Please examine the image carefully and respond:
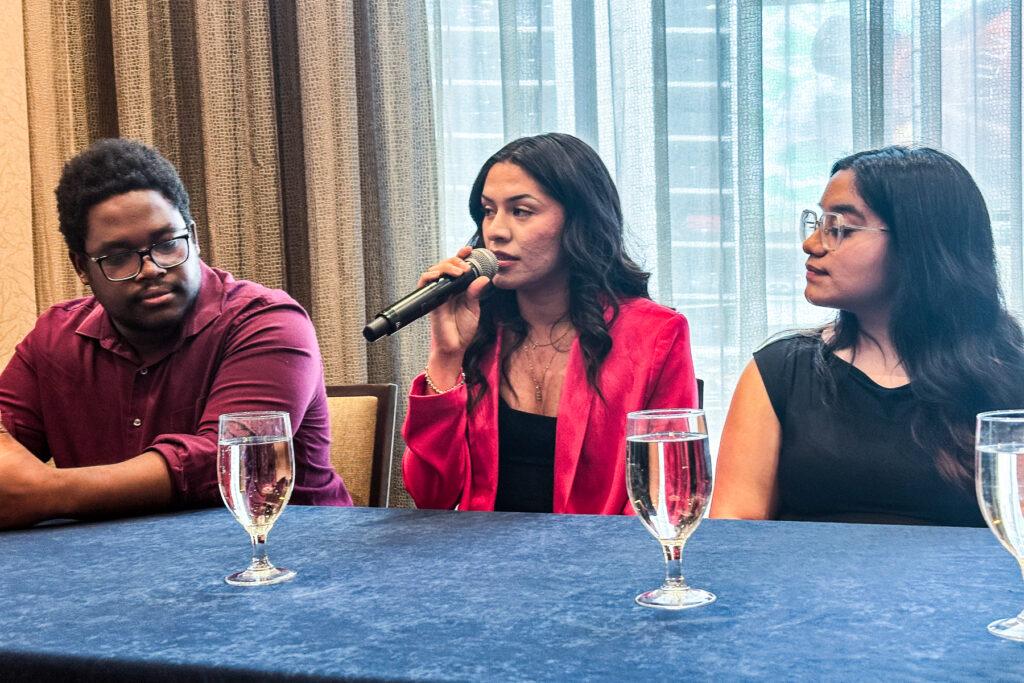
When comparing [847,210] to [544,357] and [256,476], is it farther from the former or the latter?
[256,476]

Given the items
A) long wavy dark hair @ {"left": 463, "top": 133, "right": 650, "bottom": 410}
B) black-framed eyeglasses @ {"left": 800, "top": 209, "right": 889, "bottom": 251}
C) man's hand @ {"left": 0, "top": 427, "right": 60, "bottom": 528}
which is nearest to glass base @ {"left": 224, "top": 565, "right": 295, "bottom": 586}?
man's hand @ {"left": 0, "top": 427, "right": 60, "bottom": 528}

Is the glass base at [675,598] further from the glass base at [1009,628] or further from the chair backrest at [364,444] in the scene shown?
the chair backrest at [364,444]

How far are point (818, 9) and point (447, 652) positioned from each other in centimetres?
201

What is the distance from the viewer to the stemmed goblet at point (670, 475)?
2.89 feet

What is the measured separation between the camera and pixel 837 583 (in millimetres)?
958

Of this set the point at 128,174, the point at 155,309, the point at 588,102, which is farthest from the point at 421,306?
the point at 588,102

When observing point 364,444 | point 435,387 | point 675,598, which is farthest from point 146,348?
point 675,598

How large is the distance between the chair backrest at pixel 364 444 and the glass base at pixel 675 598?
1.07 metres

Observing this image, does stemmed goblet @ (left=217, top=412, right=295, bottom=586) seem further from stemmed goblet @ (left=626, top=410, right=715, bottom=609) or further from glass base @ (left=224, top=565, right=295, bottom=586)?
stemmed goblet @ (left=626, top=410, right=715, bottom=609)

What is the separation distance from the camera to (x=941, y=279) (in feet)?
5.55

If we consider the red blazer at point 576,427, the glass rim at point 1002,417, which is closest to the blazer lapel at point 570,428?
the red blazer at point 576,427

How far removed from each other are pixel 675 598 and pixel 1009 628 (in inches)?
10.1

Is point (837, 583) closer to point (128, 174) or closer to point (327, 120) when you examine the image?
point (128, 174)

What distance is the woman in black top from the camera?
1.64 m
